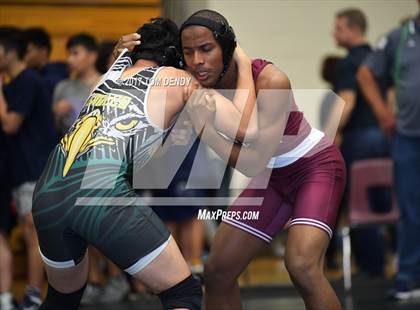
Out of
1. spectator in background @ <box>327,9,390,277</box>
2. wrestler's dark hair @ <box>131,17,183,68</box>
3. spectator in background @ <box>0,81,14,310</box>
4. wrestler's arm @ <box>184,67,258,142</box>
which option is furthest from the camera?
spectator in background @ <box>327,9,390,277</box>

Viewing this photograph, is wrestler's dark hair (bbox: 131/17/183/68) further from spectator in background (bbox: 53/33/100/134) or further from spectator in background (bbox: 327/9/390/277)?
spectator in background (bbox: 327/9/390/277)

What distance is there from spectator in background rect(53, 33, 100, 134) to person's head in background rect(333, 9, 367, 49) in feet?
5.79

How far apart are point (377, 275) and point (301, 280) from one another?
3965 millimetres

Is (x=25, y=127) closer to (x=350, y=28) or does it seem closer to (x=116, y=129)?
(x=350, y=28)

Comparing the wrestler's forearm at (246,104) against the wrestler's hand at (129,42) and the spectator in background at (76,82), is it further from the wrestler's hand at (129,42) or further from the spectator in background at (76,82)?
the spectator in background at (76,82)

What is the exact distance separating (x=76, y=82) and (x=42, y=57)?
38 cm

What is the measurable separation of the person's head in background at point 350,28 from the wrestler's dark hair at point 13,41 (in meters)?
2.37

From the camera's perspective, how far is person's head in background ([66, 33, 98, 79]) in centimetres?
765

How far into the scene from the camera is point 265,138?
4699 millimetres

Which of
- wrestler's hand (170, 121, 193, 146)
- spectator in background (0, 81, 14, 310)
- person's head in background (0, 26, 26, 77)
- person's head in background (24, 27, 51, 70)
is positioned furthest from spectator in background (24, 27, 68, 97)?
wrestler's hand (170, 121, 193, 146)

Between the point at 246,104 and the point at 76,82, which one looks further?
the point at 76,82

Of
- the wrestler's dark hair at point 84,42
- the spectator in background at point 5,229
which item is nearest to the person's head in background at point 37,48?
the wrestler's dark hair at point 84,42

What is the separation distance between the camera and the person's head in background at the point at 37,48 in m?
7.67

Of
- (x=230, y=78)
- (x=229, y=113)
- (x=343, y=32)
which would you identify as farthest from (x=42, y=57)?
(x=229, y=113)
